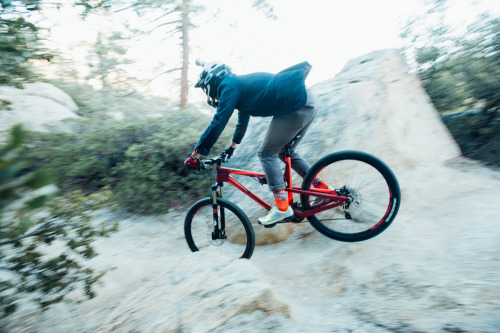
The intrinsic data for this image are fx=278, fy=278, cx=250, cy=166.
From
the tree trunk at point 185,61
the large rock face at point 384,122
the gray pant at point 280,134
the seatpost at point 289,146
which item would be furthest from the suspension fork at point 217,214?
the tree trunk at point 185,61

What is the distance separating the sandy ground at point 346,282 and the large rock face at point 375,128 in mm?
315

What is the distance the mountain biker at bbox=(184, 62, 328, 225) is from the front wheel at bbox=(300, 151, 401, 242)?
1.26 ft

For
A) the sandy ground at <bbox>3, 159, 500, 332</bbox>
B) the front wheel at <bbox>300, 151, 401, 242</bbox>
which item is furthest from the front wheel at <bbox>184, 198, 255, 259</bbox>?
the front wheel at <bbox>300, 151, 401, 242</bbox>

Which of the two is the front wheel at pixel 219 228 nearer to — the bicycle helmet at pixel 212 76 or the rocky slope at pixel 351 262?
the rocky slope at pixel 351 262

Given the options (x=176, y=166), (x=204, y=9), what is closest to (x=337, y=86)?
(x=176, y=166)

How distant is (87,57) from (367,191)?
12.7 m

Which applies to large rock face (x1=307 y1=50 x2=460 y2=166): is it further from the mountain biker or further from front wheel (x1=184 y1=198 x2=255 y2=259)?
front wheel (x1=184 y1=198 x2=255 y2=259)

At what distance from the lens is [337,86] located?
195 inches

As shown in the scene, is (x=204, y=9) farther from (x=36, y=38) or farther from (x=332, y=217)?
(x=332, y=217)

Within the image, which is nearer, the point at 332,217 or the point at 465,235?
the point at 465,235

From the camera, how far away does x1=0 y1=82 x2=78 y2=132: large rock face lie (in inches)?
340

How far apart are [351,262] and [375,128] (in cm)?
221

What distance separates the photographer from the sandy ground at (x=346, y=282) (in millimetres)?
1743

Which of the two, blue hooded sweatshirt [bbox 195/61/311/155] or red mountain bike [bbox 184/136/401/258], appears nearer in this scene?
blue hooded sweatshirt [bbox 195/61/311/155]
